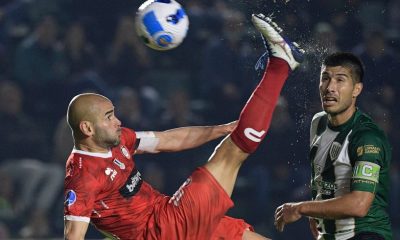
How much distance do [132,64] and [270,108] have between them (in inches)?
189

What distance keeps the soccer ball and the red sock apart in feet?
3.18

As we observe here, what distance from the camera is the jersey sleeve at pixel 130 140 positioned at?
18.1 ft

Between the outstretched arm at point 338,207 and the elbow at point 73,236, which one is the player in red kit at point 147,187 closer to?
the elbow at point 73,236

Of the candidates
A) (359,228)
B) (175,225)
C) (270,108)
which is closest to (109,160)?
(175,225)

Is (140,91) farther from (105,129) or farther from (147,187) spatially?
(105,129)

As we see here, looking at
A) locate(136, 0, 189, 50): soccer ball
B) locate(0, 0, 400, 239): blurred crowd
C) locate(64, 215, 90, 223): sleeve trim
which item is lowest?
locate(0, 0, 400, 239): blurred crowd

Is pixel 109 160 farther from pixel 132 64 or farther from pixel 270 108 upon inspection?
pixel 132 64

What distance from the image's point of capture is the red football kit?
4.99m

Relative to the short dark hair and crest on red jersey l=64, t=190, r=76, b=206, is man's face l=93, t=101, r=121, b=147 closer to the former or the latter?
crest on red jersey l=64, t=190, r=76, b=206

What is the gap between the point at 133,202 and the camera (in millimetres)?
5289

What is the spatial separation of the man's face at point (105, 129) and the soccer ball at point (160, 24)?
0.63m

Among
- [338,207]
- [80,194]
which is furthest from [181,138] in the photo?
[338,207]

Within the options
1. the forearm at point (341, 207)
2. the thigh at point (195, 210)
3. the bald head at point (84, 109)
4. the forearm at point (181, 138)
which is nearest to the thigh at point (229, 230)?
the thigh at point (195, 210)

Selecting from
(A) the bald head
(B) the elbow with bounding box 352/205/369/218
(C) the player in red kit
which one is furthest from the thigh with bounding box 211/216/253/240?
(B) the elbow with bounding box 352/205/369/218
